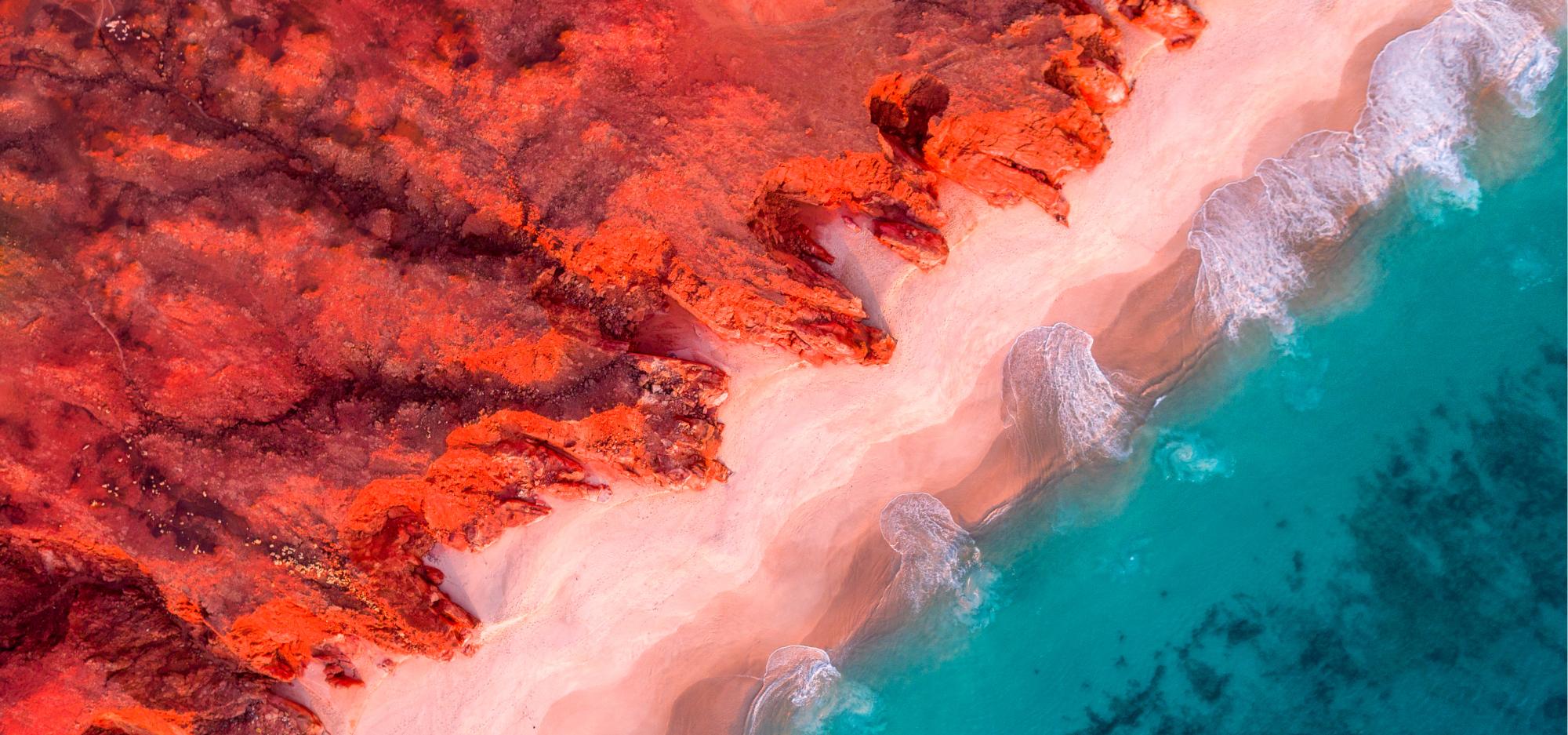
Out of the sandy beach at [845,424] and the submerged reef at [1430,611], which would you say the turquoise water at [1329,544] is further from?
the sandy beach at [845,424]

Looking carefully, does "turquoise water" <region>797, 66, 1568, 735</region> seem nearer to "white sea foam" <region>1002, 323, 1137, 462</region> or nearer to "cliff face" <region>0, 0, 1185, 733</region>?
"white sea foam" <region>1002, 323, 1137, 462</region>

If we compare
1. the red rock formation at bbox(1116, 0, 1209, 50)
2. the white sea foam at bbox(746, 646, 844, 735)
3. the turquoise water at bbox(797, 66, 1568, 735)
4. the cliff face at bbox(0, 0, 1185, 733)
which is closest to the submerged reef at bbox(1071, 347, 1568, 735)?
the turquoise water at bbox(797, 66, 1568, 735)

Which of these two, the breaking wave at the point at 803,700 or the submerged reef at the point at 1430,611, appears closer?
the submerged reef at the point at 1430,611

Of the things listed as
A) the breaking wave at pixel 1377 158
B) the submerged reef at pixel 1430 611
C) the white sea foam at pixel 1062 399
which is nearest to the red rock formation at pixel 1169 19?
the breaking wave at pixel 1377 158

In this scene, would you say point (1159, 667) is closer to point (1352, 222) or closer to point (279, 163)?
point (1352, 222)

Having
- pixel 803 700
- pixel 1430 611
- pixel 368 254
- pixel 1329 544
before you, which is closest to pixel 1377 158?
pixel 1329 544

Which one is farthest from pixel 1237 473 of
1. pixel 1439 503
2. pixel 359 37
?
pixel 359 37
